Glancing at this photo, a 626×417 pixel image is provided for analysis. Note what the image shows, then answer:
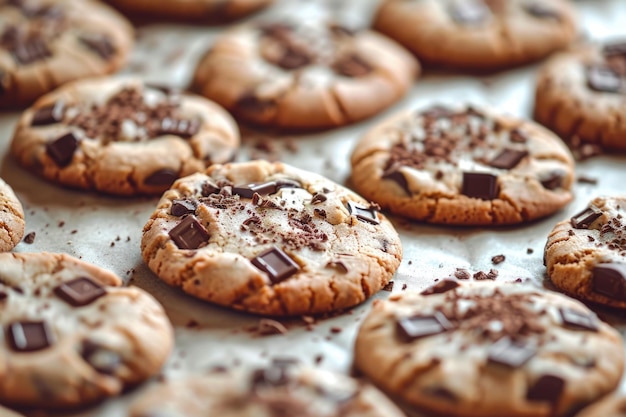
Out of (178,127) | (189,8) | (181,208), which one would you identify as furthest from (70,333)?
Result: (189,8)

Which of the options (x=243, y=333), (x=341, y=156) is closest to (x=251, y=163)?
(x=341, y=156)

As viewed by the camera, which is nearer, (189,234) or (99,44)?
(189,234)

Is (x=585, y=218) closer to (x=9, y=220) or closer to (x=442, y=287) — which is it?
(x=442, y=287)

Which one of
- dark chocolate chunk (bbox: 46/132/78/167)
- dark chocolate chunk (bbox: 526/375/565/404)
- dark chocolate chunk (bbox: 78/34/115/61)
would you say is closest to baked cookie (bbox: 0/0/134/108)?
dark chocolate chunk (bbox: 78/34/115/61)

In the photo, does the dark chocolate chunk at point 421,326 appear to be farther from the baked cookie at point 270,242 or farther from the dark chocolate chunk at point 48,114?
the dark chocolate chunk at point 48,114

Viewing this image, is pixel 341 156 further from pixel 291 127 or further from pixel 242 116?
pixel 242 116

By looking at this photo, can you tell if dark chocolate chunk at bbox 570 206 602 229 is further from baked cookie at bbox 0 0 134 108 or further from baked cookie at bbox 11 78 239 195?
baked cookie at bbox 0 0 134 108
